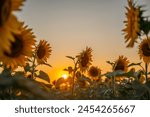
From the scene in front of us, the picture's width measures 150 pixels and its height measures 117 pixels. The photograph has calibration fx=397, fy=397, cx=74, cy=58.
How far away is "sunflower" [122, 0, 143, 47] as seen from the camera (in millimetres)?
2973

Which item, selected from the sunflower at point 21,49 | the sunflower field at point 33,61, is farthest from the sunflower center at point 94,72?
the sunflower at point 21,49

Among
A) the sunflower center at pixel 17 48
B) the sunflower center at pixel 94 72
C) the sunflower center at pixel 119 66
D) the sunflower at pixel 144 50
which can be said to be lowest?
the sunflower center at pixel 94 72

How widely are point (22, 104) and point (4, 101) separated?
119 mm

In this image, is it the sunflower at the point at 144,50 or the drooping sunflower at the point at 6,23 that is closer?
the drooping sunflower at the point at 6,23

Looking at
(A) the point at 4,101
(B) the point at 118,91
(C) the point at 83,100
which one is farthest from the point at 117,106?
(B) the point at 118,91

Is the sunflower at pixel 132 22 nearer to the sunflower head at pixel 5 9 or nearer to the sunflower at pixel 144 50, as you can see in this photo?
the sunflower at pixel 144 50

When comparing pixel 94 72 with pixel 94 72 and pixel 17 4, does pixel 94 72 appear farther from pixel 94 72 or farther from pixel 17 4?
pixel 17 4

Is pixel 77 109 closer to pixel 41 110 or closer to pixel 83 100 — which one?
pixel 83 100

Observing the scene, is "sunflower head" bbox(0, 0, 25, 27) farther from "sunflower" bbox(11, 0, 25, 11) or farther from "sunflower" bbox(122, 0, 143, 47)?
"sunflower" bbox(122, 0, 143, 47)

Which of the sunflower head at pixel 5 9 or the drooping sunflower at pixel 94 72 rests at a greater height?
the sunflower head at pixel 5 9

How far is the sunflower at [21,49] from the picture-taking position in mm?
2414

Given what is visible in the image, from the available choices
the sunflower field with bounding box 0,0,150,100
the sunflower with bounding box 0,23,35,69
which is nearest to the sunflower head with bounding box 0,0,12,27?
the sunflower field with bounding box 0,0,150,100

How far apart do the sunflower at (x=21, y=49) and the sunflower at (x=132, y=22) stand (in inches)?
31.4

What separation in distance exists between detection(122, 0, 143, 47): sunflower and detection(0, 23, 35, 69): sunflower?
80 cm
